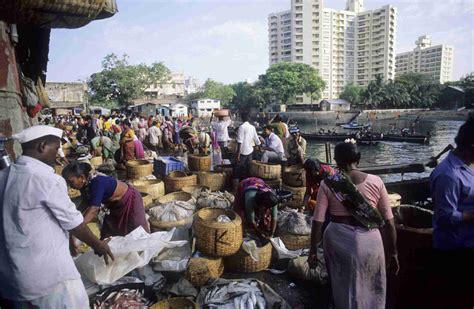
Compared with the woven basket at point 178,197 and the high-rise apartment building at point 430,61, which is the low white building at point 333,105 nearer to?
the woven basket at point 178,197

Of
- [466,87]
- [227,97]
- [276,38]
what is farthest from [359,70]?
[227,97]

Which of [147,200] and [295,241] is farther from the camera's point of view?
[147,200]

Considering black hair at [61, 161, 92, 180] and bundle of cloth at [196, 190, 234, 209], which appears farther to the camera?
bundle of cloth at [196, 190, 234, 209]

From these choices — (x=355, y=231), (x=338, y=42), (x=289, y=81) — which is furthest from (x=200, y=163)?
(x=338, y=42)

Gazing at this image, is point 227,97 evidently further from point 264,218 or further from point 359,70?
point 264,218

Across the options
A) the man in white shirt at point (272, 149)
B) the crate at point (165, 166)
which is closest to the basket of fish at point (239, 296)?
the man in white shirt at point (272, 149)

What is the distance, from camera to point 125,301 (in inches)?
109

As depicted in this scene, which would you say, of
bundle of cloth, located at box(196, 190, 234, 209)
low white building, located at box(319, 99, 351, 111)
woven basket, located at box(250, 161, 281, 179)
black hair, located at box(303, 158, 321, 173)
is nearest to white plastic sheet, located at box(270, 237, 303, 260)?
bundle of cloth, located at box(196, 190, 234, 209)

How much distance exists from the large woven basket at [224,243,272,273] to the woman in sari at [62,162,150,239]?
117cm

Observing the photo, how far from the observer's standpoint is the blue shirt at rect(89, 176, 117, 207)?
2.97m

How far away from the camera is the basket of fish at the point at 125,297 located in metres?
2.72

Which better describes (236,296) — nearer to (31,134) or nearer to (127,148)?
(31,134)

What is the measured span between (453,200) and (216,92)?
2587 inches

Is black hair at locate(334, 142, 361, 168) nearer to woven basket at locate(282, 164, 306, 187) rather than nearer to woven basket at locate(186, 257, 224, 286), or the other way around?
woven basket at locate(186, 257, 224, 286)
